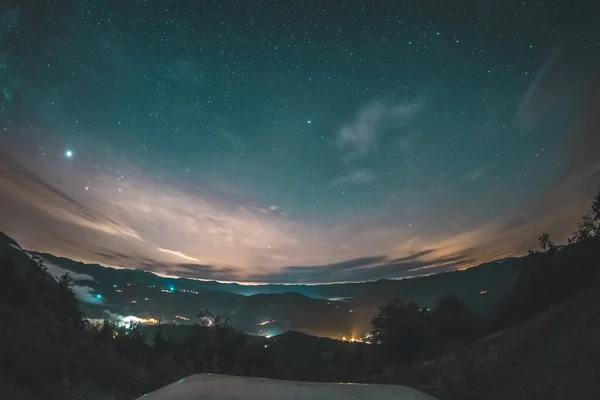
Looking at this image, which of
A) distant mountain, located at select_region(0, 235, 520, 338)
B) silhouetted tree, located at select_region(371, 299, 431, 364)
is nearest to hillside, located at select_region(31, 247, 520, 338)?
distant mountain, located at select_region(0, 235, 520, 338)

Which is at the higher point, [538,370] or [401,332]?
[538,370]

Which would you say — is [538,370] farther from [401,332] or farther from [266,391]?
[401,332]

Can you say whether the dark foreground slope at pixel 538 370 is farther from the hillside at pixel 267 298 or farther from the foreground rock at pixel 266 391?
the hillside at pixel 267 298

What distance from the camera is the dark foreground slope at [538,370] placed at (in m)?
7.19

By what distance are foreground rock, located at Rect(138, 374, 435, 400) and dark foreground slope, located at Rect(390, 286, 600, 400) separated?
704cm

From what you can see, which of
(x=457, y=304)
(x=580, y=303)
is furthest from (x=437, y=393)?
(x=457, y=304)

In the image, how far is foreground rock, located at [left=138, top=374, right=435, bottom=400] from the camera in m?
1.79

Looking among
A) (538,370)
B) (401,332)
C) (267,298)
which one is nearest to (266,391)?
(538,370)

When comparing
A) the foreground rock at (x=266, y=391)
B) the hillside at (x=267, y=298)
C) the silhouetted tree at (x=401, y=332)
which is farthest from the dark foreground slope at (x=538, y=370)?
the hillside at (x=267, y=298)

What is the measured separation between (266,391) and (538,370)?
33.8ft

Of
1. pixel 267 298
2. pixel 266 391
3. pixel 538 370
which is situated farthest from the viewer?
pixel 267 298

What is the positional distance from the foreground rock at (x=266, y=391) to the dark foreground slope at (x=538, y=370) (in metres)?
7.04

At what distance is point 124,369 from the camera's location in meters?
8.25

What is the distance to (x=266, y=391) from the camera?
189 centimetres
